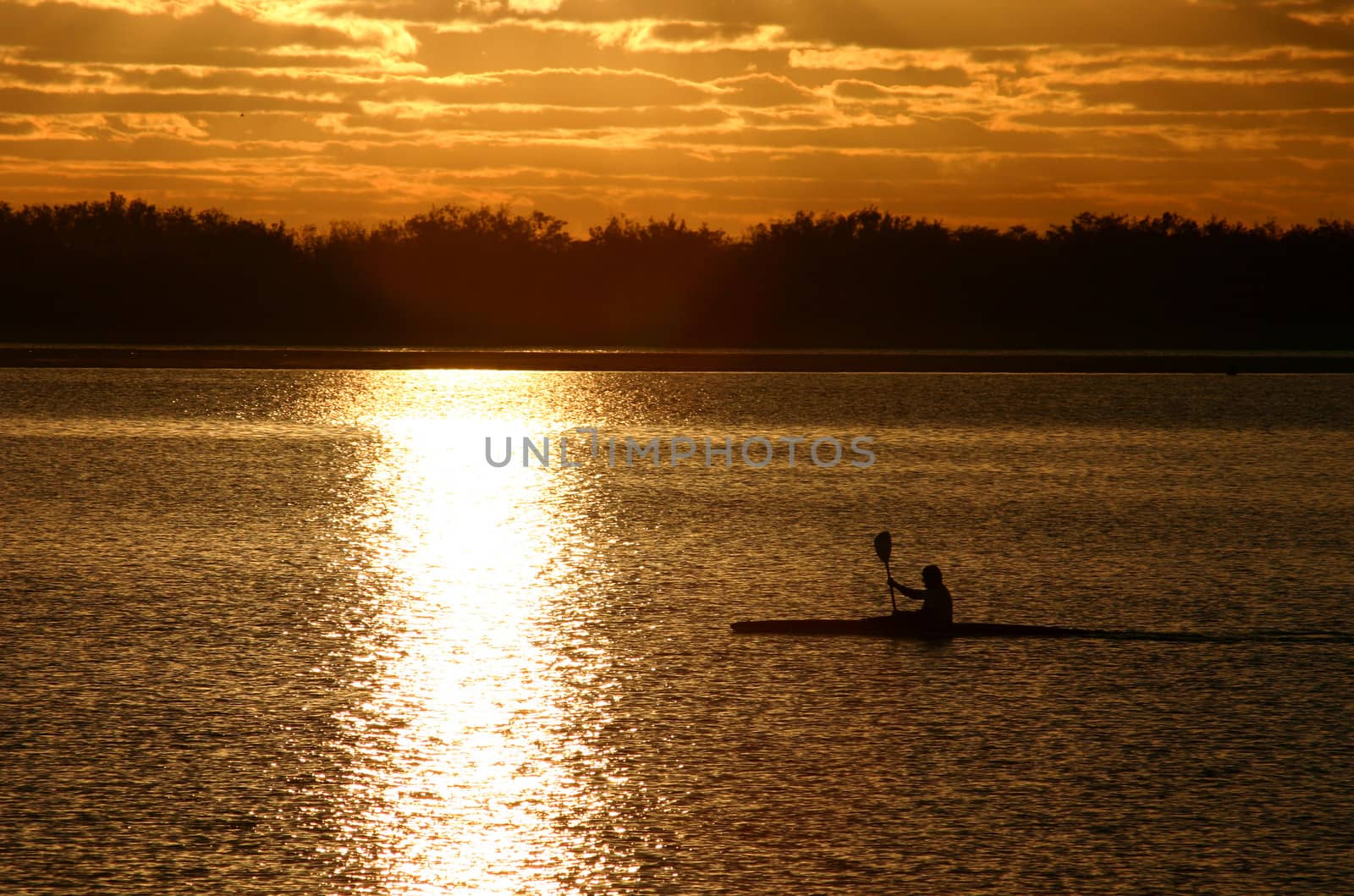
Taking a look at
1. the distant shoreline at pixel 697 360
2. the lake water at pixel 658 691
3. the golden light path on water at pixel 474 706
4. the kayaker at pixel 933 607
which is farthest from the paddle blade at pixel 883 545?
the distant shoreline at pixel 697 360

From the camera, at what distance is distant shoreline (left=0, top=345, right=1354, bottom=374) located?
70.8 metres

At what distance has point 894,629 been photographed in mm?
14055

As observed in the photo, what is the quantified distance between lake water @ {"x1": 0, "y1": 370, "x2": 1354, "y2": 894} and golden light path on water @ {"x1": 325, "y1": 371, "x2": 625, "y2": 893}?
40mm

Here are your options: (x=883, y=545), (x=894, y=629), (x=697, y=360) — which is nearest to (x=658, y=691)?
(x=894, y=629)

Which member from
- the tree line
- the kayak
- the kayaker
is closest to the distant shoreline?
the tree line

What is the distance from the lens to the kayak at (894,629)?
46.0 feet

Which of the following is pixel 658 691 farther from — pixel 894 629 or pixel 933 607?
pixel 933 607

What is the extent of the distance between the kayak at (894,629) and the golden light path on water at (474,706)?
1621 mm

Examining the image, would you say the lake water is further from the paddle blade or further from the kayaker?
the paddle blade

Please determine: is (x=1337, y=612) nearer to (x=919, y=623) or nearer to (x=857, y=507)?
(x=919, y=623)

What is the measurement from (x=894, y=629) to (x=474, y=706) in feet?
13.6

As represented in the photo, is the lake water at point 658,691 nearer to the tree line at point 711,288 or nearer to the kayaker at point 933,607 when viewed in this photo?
the kayaker at point 933,607

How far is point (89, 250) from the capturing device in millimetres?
104500

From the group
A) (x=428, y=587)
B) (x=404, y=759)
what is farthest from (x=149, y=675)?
(x=428, y=587)
